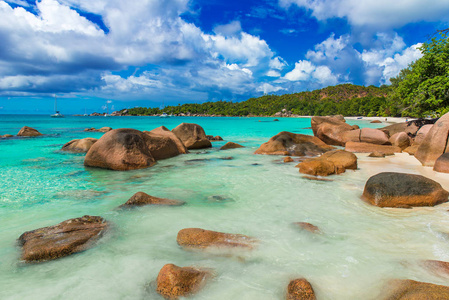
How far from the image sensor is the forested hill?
100 metres

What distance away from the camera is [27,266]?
3.69m

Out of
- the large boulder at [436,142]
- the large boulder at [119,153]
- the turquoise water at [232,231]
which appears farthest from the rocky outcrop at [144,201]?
the large boulder at [436,142]

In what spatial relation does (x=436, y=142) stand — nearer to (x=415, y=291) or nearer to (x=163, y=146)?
(x=415, y=291)

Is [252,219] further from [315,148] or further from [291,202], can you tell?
[315,148]

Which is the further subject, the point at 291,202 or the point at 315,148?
the point at 315,148

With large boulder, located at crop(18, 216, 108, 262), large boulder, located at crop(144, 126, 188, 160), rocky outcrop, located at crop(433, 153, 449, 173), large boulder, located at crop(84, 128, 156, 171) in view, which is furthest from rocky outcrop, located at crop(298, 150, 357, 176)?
large boulder, located at crop(18, 216, 108, 262)

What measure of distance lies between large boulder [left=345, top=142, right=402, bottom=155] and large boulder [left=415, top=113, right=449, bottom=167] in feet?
10.9

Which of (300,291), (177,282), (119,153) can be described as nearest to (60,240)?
(177,282)

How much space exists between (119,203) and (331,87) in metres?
173

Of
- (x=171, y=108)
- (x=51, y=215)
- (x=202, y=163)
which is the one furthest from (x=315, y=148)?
(x=171, y=108)

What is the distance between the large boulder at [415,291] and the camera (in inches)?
103

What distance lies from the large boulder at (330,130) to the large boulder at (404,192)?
11886mm

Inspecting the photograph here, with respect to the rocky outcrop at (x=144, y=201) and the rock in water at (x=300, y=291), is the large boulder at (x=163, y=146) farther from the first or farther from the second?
the rock in water at (x=300, y=291)

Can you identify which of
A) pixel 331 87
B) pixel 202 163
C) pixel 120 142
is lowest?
pixel 202 163
